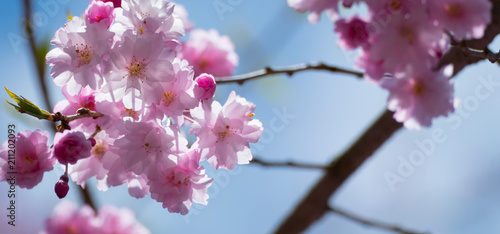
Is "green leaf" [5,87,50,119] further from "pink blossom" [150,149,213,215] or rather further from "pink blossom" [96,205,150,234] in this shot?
"pink blossom" [96,205,150,234]

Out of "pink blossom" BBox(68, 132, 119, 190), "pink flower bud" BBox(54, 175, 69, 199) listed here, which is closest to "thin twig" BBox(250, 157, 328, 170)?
"pink blossom" BBox(68, 132, 119, 190)

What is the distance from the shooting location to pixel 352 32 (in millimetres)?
1003

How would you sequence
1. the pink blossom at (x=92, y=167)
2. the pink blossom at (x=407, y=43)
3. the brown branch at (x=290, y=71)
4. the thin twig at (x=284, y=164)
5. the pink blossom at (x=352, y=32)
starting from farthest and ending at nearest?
the thin twig at (x=284, y=164), the brown branch at (x=290, y=71), the pink blossom at (x=92, y=167), the pink blossom at (x=352, y=32), the pink blossom at (x=407, y=43)

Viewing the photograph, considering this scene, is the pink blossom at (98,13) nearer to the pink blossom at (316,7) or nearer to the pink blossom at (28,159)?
the pink blossom at (28,159)

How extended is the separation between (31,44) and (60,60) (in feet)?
3.70

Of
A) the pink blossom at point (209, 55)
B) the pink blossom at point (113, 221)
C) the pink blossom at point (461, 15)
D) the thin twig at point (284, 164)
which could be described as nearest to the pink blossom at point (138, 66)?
the pink blossom at point (461, 15)

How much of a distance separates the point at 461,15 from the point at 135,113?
80 cm

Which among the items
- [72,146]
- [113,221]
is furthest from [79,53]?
[113,221]

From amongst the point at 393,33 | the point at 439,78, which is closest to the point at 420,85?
the point at 439,78

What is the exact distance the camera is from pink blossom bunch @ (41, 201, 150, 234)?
85.9 inches

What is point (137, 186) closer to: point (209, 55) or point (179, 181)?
point (179, 181)

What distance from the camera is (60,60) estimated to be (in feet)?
3.60

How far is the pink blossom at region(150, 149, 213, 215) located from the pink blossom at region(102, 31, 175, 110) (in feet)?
0.66

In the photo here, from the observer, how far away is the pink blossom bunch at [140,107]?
40.6 inches
